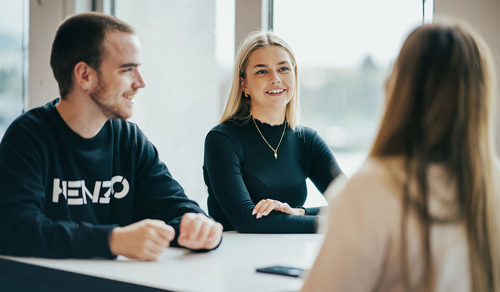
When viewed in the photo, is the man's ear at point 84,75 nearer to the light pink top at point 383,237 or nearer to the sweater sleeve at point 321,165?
the sweater sleeve at point 321,165

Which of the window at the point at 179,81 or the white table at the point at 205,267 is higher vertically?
the window at the point at 179,81

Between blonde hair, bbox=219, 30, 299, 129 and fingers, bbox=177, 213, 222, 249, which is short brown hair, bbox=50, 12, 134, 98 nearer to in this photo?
fingers, bbox=177, 213, 222, 249

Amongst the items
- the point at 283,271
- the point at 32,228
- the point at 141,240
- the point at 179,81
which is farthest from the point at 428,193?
the point at 179,81

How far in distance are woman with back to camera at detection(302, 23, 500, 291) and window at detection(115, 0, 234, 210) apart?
2220 mm

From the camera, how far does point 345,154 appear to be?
8.67ft

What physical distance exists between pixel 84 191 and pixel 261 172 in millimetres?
678

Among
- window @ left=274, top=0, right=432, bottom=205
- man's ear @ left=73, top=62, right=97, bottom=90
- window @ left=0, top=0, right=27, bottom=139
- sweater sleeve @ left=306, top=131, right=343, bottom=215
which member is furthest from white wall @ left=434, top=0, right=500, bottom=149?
window @ left=0, top=0, right=27, bottom=139

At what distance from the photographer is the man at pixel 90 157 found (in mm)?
1495

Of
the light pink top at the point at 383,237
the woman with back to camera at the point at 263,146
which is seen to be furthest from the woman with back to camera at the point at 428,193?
the woman with back to camera at the point at 263,146

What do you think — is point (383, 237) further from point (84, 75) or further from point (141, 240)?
point (84, 75)

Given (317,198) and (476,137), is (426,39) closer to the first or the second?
(476,137)

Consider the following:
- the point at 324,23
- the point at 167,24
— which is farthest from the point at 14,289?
the point at 167,24

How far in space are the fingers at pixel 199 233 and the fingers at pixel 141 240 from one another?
0.32ft

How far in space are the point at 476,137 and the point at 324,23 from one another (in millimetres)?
1872
